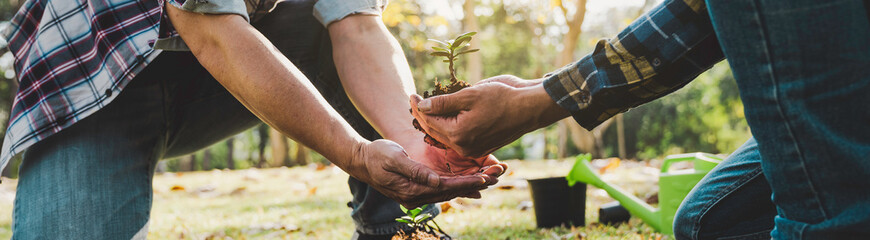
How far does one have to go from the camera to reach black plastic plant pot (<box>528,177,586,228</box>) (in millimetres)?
2619

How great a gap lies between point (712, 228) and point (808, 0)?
91 cm

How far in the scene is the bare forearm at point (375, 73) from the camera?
183cm

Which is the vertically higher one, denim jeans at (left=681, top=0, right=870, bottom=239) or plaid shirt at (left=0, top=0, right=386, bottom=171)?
denim jeans at (left=681, top=0, right=870, bottom=239)

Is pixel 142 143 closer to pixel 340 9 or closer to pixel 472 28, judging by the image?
pixel 340 9

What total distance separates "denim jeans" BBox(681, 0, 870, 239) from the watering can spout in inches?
58.5

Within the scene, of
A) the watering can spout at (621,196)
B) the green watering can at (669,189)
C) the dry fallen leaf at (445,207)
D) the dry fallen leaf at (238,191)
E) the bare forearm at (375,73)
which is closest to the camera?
the bare forearm at (375,73)

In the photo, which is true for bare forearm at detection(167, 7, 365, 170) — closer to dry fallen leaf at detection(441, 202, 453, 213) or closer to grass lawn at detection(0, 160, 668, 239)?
grass lawn at detection(0, 160, 668, 239)

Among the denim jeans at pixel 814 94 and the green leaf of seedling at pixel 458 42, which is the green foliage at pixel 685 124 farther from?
the denim jeans at pixel 814 94

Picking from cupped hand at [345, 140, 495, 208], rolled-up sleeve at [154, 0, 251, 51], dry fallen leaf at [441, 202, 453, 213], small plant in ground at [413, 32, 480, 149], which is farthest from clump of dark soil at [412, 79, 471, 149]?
dry fallen leaf at [441, 202, 453, 213]

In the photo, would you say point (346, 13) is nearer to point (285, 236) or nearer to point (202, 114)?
point (202, 114)

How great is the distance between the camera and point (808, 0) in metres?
0.85

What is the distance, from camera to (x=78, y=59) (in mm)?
1796

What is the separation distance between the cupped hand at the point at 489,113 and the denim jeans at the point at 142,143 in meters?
0.61

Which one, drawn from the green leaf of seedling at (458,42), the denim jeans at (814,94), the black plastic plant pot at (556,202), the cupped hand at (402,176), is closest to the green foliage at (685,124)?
the black plastic plant pot at (556,202)
